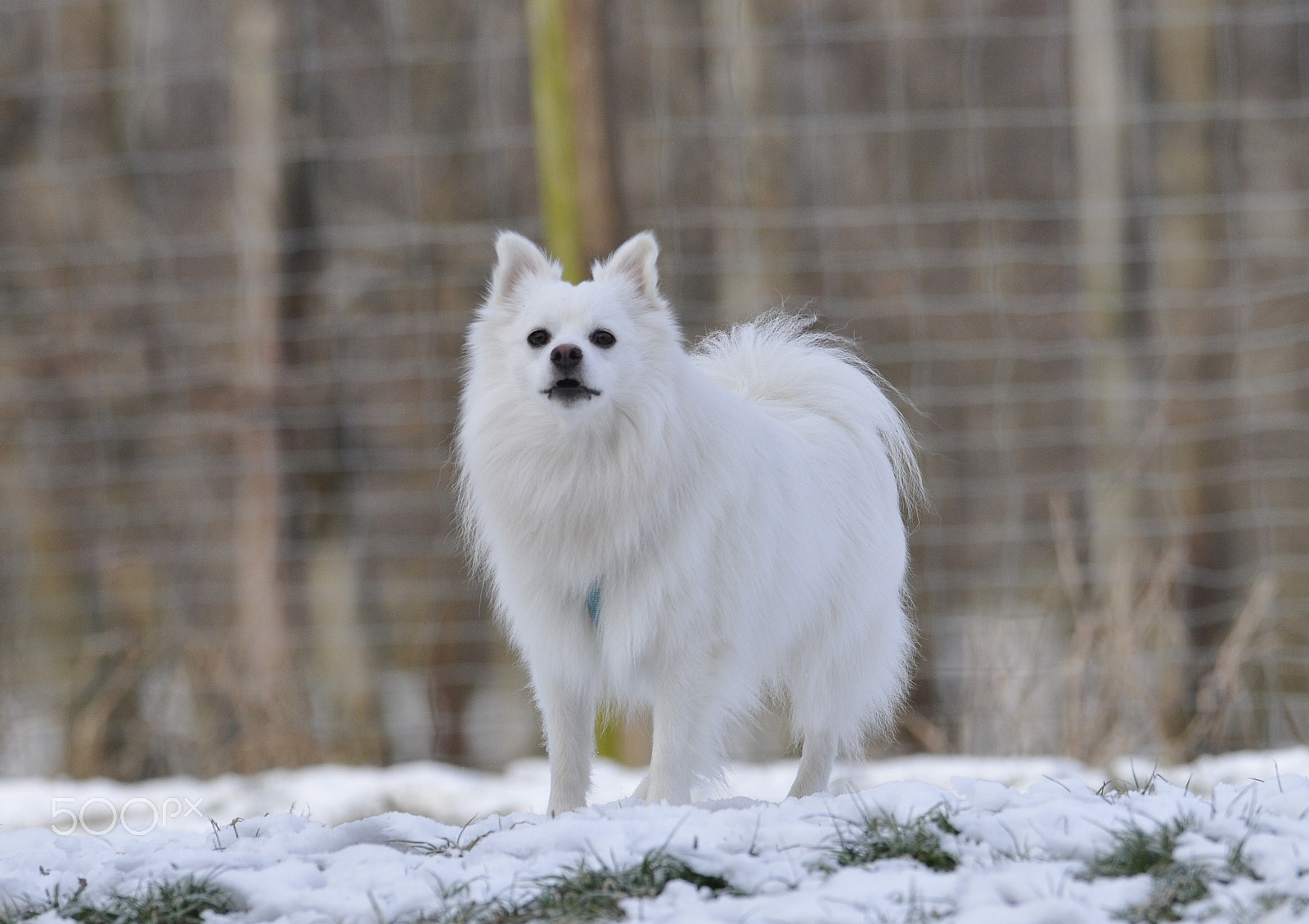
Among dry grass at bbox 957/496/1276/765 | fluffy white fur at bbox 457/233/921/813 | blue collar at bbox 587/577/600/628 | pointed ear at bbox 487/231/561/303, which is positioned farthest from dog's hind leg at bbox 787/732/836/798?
dry grass at bbox 957/496/1276/765

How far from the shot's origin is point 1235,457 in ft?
25.8

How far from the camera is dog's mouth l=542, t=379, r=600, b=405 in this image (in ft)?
9.80

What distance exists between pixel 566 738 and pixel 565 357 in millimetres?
948

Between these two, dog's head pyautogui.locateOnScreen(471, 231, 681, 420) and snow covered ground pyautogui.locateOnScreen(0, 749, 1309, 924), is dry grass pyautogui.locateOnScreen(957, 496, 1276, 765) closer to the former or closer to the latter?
snow covered ground pyautogui.locateOnScreen(0, 749, 1309, 924)

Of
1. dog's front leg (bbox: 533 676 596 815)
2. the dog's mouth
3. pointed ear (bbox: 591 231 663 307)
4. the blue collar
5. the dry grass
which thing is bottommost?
the dry grass

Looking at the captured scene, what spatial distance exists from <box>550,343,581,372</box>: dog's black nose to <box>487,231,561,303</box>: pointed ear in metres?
0.36

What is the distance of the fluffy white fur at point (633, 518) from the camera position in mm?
3059

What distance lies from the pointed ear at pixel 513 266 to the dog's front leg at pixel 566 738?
0.96m

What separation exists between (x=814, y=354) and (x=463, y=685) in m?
4.67

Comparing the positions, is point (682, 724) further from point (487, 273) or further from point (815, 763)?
point (487, 273)

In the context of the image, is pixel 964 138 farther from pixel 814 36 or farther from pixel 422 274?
pixel 422 274

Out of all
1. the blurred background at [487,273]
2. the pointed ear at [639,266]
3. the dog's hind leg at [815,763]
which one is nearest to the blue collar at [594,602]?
the pointed ear at [639,266]

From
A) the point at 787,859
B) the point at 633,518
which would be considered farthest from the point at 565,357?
the point at 787,859

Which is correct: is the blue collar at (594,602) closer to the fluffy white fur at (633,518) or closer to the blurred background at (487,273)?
the fluffy white fur at (633,518)
